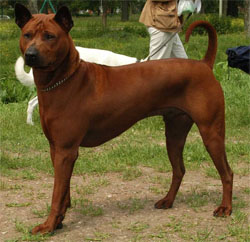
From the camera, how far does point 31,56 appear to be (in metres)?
3.55

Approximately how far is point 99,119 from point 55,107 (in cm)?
37

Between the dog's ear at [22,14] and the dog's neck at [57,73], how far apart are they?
364mm

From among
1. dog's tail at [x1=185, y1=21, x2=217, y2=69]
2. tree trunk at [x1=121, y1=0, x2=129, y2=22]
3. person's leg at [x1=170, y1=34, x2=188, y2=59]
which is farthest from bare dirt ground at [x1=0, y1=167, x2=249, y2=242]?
tree trunk at [x1=121, y1=0, x2=129, y2=22]

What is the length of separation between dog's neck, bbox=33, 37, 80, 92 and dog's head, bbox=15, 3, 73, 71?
0.09m

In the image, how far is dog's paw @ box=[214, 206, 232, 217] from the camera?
4336 millimetres

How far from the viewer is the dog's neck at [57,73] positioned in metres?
3.85

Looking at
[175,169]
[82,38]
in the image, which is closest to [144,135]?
[175,169]

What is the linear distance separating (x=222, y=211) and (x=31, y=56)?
2086mm

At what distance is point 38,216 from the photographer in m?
4.43

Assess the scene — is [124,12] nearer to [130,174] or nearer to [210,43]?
[130,174]

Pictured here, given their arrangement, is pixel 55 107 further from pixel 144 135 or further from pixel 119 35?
pixel 119 35

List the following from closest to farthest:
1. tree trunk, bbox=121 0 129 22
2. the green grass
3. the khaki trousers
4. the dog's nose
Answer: the dog's nose → the green grass → the khaki trousers → tree trunk, bbox=121 0 129 22

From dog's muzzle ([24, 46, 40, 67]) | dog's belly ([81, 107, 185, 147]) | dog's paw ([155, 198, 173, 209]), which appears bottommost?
dog's paw ([155, 198, 173, 209])

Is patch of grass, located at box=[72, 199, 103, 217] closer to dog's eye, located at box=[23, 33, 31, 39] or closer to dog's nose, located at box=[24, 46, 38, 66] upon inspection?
dog's nose, located at box=[24, 46, 38, 66]
